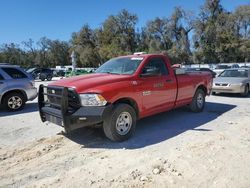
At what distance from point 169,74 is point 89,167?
371 cm

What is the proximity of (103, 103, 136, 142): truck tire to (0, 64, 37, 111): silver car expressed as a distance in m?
5.70

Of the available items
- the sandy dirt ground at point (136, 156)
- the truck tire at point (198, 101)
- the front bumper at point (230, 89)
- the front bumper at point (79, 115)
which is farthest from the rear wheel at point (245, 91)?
the front bumper at point (79, 115)

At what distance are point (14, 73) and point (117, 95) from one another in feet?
20.2

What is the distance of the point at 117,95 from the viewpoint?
5.77m

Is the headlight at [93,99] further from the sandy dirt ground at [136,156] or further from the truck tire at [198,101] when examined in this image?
the truck tire at [198,101]

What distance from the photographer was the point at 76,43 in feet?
273

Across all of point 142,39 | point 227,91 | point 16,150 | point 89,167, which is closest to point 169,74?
point 89,167

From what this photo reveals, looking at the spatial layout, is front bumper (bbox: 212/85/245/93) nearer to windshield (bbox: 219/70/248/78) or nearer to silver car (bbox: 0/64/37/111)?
windshield (bbox: 219/70/248/78)

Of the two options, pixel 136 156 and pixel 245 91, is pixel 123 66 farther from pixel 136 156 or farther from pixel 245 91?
pixel 245 91

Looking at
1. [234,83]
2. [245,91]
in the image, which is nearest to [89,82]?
[234,83]

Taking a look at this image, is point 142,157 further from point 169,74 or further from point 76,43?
point 76,43

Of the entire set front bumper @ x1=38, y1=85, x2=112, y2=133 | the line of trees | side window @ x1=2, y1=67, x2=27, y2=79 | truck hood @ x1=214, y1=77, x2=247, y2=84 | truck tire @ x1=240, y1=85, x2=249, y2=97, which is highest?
the line of trees

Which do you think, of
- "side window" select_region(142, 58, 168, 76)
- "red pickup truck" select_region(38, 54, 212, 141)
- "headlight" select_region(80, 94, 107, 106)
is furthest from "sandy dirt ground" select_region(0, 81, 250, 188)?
"side window" select_region(142, 58, 168, 76)

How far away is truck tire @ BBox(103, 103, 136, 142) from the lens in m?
5.67
